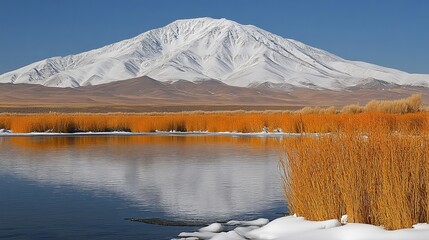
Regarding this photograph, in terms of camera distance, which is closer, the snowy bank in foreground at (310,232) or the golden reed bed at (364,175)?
the snowy bank in foreground at (310,232)

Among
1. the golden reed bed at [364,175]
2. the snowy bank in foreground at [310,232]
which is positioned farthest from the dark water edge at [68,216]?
the golden reed bed at [364,175]

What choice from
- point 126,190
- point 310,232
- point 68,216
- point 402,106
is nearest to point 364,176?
point 310,232

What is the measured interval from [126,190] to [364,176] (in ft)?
19.6

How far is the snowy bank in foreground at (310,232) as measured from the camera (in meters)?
7.81

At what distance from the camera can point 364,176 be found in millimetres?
8594

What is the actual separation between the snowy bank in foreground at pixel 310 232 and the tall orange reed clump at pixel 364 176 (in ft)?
0.69

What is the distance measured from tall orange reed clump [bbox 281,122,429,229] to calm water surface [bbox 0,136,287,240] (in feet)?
→ 5.22

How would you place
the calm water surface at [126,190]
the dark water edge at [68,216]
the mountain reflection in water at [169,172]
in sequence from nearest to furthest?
the dark water edge at [68,216], the calm water surface at [126,190], the mountain reflection in water at [169,172]

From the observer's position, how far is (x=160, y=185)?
1377 centimetres

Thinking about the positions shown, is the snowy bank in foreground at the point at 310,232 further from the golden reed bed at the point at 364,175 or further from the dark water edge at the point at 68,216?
the dark water edge at the point at 68,216

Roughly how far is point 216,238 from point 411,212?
8.26ft

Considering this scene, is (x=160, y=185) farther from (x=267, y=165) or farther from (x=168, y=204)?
(x=267, y=165)

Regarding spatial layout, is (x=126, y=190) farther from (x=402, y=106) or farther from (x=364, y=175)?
(x=402, y=106)

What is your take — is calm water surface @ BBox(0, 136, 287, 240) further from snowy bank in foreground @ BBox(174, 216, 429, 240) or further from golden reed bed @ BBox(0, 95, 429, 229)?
golden reed bed @ BBox(0, 95, 429, 229)
